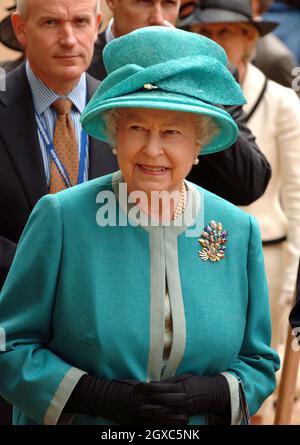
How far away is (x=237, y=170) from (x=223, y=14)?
1.85 metres

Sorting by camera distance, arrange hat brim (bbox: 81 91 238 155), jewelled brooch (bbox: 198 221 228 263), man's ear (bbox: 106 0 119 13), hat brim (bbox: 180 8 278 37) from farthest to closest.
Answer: hat brim (bbox: 180 8 278 37)
man's ear (bbox: 106 0 119 13)
jewelled brooch (bbox: 198 221 228 263)
hat brim (bbox: 81 91 238 155)

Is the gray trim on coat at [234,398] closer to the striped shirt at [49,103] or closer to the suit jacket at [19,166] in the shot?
the suit jacket at [19,166]

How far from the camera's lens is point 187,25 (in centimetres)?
605

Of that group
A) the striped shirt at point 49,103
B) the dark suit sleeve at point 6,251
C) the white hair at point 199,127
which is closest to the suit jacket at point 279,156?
the striped shirt at point 49,103

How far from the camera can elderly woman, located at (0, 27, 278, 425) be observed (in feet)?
10.6

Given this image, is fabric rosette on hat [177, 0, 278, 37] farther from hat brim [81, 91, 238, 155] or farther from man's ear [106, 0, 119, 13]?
hat brim [81, 91, 238, 155]

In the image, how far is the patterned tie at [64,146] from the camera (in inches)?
164

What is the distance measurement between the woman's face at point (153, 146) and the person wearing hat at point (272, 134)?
8.43ft

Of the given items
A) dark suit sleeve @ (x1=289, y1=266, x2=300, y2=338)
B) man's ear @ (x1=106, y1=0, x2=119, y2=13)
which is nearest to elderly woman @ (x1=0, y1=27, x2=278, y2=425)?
dark suit sleeve @ (x1=289, y1=266, x2=300, y2=338)

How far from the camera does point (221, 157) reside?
4430 mm

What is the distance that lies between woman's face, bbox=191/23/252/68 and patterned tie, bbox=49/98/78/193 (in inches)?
74.6

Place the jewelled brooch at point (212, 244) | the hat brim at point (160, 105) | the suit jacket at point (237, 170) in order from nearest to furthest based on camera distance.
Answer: the hat brim at point (160, 105)
the jewelled brooch at point (212, 244)
the suit jacket at point (237, 170)

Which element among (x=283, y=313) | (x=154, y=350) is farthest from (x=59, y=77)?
(x=283, y=313)
